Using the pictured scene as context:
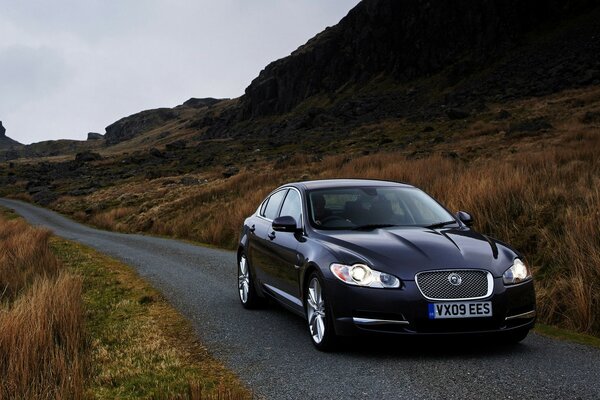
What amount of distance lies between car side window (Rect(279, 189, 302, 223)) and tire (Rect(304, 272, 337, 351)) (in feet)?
3.76

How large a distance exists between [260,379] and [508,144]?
2826 centimetres

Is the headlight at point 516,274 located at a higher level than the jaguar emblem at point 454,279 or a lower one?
lower

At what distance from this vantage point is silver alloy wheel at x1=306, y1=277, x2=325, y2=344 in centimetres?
585

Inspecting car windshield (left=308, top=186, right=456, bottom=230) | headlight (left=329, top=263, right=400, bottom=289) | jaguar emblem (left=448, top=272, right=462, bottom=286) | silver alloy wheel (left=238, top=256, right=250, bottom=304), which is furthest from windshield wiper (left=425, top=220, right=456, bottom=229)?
silver alloy wheel (left=238, top=256, right=250, bottom=304)

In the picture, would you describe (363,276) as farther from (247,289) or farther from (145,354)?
(247,289)

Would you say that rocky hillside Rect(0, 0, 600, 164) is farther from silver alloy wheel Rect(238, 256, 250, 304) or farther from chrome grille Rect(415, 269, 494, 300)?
chrome grille Rect(415, 269, 494, 300)

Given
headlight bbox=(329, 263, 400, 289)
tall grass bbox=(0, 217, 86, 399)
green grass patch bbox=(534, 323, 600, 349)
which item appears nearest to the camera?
tall grass bbox=(0, 217, 86, 399)

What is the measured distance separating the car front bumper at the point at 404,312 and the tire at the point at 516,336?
11 centimetres

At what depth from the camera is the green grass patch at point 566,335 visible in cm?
614

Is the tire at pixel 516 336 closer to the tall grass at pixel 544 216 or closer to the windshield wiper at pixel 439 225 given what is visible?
the tall grass at pixel 544 216

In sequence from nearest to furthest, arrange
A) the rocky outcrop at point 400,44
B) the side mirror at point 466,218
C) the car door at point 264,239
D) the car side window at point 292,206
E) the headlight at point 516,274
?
1. the headlight at point 516,274
2. the side mirror at point 466,218
3. the car side window at point 292,206
4. the car door at point 264,239
5. the rocky outcrop at point 400,44

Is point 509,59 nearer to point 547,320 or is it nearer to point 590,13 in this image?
point 590,13

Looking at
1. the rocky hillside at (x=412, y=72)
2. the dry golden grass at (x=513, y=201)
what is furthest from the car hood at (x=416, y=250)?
the rocky hillside at (x=412, y=72)

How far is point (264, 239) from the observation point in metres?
7.89
